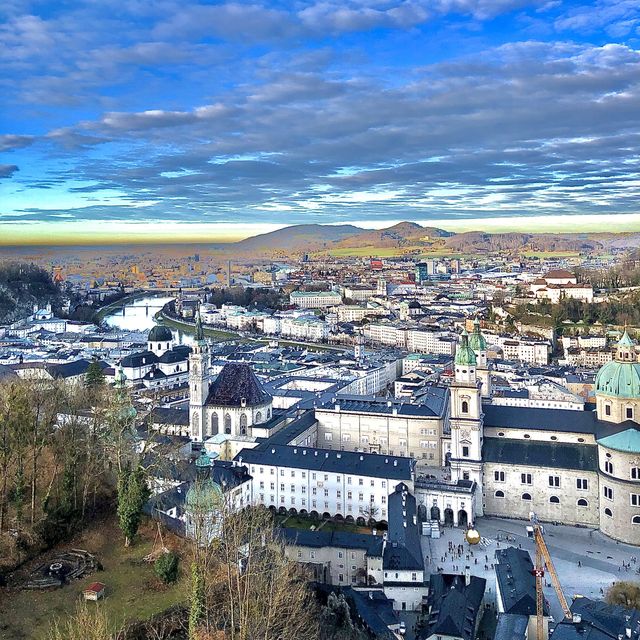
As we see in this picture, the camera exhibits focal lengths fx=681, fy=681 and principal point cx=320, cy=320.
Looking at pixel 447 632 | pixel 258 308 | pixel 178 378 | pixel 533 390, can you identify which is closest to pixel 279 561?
pixel 447 632

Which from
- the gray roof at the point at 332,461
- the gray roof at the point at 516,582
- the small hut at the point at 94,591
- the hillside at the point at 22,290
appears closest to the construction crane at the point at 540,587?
the gray roof at the point at 516,582

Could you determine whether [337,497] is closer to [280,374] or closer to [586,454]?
[586,454]

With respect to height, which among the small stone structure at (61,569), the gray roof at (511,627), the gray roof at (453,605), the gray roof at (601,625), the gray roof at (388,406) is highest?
the small stone structure at (61,569)

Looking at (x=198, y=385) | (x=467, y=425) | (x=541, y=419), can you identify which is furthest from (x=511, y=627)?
(x=198, y=385)

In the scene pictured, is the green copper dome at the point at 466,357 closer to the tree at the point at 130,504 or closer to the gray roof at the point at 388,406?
the gray roof at the point at 388,406

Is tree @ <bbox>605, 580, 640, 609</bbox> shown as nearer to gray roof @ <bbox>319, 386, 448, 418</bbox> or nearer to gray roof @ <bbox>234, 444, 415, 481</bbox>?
gray roof @ <bbox>234, 444, 415, 481</bbox>
